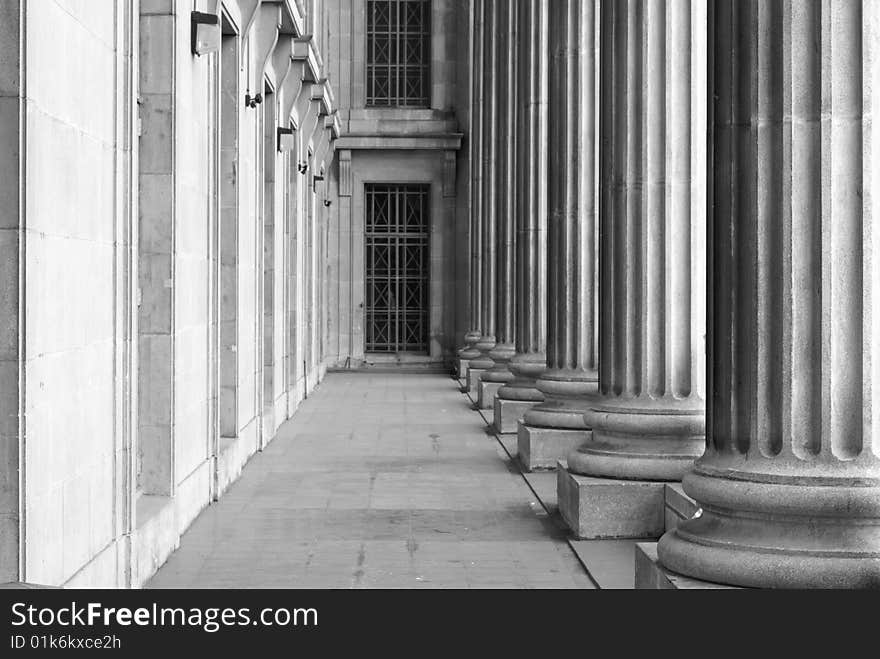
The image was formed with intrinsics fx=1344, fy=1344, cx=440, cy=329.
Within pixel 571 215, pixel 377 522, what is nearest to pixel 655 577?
pixel 377 522

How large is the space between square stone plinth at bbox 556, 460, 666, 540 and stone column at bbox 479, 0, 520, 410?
1205 centimetres

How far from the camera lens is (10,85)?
6078mm

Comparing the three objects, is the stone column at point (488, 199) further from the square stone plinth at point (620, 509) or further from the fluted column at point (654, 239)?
the square stone plinth at point (620, 509)

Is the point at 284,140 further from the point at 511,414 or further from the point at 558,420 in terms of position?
the point at 558,420

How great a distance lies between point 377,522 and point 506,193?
13.1m

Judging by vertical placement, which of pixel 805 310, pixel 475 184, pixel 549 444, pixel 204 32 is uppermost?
pixel 475 184

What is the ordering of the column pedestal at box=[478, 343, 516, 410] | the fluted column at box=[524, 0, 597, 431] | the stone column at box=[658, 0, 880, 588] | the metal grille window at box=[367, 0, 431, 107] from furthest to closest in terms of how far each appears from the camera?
the metal grille window at box=[367, 0, 431, 107] < the column pedestal at box=[478, 343, 516, 410] < the fluted column at box=[524, 0, 597, 431] < the stone column at box=[658, 0, 880, 588]

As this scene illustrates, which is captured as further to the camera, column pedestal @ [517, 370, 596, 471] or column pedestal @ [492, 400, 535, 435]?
column pedestal @ [492, 400, 535, 435]

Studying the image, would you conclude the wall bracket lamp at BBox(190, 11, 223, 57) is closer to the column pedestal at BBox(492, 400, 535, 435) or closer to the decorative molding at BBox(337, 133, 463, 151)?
the column pedestal at BBox(492, 400, 535, 435)

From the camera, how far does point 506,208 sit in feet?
75.6

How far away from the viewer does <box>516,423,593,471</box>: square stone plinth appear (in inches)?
545

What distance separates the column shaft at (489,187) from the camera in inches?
1011

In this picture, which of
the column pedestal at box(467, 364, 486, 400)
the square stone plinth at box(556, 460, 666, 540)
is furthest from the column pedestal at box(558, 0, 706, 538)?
the column pedestal at box(467, 364, 486, 400)

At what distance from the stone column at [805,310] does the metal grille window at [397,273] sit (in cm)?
2978
